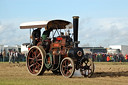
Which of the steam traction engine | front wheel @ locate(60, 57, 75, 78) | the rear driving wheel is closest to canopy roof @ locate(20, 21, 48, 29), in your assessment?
the steam traction engine

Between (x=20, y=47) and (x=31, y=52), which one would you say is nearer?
(x=31, y=52)

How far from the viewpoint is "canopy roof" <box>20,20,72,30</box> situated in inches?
570

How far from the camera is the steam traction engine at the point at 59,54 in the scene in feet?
44.1

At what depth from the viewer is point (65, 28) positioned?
598 inches

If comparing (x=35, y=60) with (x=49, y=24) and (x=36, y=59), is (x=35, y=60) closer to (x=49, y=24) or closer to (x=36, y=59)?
(x=36, y=59)

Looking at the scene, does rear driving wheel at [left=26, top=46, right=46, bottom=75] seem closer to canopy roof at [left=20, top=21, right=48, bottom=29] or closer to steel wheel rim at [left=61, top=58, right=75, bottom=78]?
canopy roof at [left=20, top=21, right=48, bottom=29]

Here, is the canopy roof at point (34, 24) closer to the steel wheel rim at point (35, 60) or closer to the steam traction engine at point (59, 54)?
the steam traction engine at point (59, 54)

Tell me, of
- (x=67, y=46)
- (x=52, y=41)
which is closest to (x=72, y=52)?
(x=67, y=46)

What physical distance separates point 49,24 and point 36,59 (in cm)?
181

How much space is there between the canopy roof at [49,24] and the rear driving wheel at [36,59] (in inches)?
42.0

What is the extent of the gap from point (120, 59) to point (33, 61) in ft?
105

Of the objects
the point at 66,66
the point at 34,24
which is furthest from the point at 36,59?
the point at 66,66

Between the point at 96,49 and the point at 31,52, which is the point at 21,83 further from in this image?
the point at 96,49

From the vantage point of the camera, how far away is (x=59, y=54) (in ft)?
45.6
